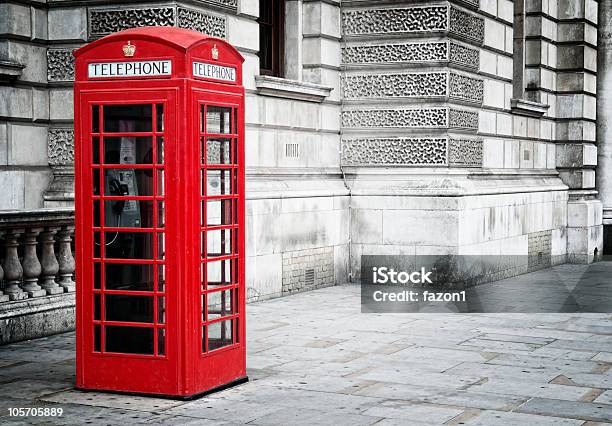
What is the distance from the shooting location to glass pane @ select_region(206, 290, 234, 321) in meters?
7.41

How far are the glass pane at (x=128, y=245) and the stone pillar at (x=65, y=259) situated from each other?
3.12 m

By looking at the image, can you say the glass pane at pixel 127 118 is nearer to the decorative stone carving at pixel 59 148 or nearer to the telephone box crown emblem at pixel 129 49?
the telephone box crown emblem at pixel 129 49

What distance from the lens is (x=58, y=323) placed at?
10.0m

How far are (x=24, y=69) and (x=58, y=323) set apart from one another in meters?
3.26

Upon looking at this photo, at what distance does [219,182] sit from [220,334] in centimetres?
112

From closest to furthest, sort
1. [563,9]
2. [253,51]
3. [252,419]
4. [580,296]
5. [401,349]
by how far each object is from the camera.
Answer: [252,419] < [401,349] < [253,51] < [580,296] < [563,9]

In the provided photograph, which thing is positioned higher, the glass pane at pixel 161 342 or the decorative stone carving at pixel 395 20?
the decorative stone carving at pixel 395 20

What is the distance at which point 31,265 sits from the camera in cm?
980

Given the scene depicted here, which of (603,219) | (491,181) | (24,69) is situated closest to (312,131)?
(491,181)

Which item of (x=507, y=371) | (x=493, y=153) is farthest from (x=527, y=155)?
(x=507, y=371)

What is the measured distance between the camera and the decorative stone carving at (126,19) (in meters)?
11.3

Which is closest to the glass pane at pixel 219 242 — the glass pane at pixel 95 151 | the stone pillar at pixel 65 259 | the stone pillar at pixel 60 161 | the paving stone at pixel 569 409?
the glass pane at pixel 95 151

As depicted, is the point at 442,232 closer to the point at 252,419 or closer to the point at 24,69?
the point at 24,69

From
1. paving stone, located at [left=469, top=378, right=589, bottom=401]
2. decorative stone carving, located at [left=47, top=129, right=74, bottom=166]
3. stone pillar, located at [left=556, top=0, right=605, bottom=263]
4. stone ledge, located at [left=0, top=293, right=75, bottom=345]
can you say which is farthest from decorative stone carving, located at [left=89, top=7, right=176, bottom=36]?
stone pillar, located at [left=556, top=0, right=605, bottom=263]
